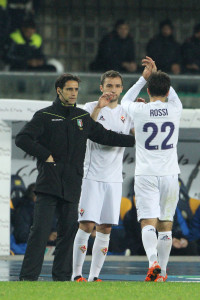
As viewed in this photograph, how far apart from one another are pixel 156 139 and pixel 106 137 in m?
0.56

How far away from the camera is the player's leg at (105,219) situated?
11328mm

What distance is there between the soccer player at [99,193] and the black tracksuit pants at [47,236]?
59cm

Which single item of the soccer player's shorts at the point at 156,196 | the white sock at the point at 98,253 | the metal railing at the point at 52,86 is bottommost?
the white sock at the point at 98,253

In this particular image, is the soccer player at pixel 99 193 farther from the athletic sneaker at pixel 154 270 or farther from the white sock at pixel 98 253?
the athletic sneaker at pixel 154 270

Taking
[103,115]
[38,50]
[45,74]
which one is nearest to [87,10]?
[38,50]

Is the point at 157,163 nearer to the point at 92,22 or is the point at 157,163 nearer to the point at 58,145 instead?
the point at 58,145

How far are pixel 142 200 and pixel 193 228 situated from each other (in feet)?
25.6

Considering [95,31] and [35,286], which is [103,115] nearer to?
[35,286]

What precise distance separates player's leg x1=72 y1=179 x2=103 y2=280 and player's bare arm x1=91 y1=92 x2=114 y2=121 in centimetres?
73

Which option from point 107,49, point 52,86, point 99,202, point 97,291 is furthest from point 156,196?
point 107,49

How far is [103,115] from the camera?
1156cm

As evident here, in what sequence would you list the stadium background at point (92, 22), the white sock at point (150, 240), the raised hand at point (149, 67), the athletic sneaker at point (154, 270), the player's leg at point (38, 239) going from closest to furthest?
the athletic sneaker at point (154, 270) → the player's leg at point (38, 239) → the white sock at point (150, 240) → the raised hand at point (149, 67) → the stadium background at point (92, 22)

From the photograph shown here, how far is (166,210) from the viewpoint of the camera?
10875 millimetres

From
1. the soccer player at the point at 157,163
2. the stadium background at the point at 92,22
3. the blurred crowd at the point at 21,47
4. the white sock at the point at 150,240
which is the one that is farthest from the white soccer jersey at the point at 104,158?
the stadium background at the point at 92,22
